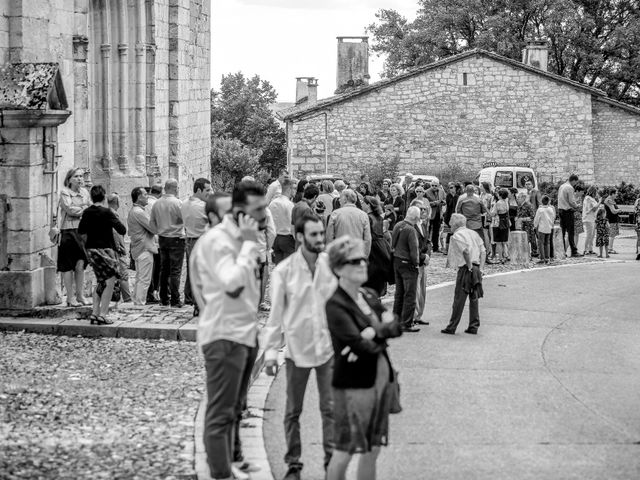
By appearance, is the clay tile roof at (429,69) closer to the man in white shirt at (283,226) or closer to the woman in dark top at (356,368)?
the man in white shirt at (283,226)

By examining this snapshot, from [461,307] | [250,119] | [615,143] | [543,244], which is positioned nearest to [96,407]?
[461,307]

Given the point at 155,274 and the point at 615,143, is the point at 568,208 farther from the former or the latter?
the point at 615,143

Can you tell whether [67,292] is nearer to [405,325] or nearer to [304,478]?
[405,325]

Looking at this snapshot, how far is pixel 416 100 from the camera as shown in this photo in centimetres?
4134

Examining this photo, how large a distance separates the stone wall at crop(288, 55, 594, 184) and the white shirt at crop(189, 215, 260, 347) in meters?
33.1

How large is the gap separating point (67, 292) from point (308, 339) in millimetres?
6581

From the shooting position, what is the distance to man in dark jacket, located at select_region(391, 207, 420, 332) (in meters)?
14.8

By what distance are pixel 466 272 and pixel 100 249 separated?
4.34 meters

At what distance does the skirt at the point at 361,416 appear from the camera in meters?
7.40

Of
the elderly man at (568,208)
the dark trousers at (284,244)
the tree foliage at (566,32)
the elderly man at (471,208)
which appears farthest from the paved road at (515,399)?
the tree foliage at (566,32)

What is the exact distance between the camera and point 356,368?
743cm

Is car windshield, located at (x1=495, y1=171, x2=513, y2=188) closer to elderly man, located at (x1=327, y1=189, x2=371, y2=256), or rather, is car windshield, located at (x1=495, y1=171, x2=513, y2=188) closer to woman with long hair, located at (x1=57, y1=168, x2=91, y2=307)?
elderly man, located at (x1=327, y1=189, x2=371, y2=256)

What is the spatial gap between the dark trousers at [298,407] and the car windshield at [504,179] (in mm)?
28273

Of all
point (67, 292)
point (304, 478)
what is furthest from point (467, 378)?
point (67, 292)
